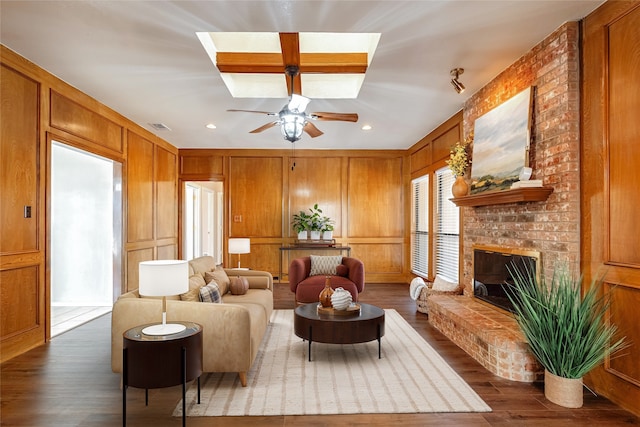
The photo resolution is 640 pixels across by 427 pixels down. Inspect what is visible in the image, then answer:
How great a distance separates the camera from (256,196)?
27.0 feet

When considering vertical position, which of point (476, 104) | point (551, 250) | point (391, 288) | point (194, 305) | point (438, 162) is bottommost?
point (391, 288)

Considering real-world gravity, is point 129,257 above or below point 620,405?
above

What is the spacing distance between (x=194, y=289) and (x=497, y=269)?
3.06m

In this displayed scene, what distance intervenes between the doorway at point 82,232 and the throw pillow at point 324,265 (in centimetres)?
297

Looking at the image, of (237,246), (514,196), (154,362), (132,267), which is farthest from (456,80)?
(132,267)

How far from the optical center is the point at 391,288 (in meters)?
7.44

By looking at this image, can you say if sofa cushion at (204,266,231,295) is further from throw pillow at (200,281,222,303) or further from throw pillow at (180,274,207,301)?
throw pillow at (200,281,222,303)

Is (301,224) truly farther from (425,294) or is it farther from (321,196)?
(425,294)

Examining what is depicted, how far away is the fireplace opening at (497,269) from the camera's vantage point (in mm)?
3549

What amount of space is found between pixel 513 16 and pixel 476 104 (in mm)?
1760

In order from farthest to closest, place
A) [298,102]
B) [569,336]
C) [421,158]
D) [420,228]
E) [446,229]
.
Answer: [420,228]
[421,158]
[446,229]
[298,102]
[569,336]

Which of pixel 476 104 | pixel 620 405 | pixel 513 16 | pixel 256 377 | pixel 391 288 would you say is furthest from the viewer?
pixel 391 288

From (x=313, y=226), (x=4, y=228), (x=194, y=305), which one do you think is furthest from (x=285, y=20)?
(x=313, y=226)

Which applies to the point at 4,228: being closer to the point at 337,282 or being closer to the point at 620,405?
the point at 337,282
